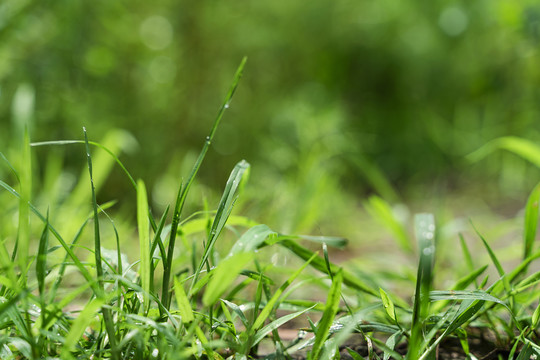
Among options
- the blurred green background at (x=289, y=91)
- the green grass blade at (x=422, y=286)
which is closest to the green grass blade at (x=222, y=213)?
the green grass blade at (x=422, y=286)

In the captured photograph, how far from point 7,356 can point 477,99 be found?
3.01 meters

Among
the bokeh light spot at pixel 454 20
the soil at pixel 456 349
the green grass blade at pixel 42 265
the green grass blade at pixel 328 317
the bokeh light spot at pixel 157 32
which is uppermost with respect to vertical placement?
the bokeh light spot at pixel 454 20

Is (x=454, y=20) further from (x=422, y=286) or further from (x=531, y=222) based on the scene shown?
(x=422, y=286)

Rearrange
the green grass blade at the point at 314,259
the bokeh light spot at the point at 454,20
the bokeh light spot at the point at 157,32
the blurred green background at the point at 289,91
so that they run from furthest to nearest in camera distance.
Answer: the bokeh light spot at the point at 454,20 < the bokeh light spot at the point at 157,32 < the blurred green background at the point at 289,91 < the green grass blade at the point at 314,259

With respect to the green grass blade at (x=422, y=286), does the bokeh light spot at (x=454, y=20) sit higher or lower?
higher

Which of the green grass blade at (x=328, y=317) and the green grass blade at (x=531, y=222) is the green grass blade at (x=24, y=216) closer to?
the green grass blade at (x=328, y=317)

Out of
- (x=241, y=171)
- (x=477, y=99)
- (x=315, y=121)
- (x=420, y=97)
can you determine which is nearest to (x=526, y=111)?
(x=477, y=99)

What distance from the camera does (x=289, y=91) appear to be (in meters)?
3.00

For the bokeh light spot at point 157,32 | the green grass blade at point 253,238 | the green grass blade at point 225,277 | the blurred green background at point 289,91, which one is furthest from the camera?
the bokeh light spot at point 157,32

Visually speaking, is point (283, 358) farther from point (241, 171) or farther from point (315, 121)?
point (315, 121)

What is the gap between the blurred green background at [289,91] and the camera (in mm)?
1746

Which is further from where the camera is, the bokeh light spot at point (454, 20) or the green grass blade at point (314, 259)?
the bokeh light spot at point (454, 20)

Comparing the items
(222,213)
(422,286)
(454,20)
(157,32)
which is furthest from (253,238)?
(454,20)

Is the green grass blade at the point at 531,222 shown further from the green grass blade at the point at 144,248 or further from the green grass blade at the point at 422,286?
the green grass blade at the point at 144,248
